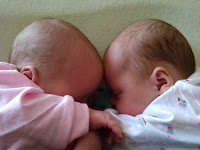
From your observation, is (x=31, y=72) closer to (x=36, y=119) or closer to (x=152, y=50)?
(x=36, y=119)

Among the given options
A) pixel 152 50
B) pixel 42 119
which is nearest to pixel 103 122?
pixel 42 119

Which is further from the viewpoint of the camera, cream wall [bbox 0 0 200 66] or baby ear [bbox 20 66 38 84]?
cream wall [bbox 0 0 200 66]

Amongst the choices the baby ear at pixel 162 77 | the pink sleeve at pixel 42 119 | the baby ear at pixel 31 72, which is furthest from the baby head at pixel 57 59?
the baby ear at pixel 162 77

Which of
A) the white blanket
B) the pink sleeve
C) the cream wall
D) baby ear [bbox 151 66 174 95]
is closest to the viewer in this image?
the pink sleeve

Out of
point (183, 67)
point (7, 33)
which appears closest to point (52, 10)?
point (7, 33)

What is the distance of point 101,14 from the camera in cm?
122

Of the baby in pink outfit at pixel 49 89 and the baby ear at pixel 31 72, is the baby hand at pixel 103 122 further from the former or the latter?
the baby ear at pixel 31 72

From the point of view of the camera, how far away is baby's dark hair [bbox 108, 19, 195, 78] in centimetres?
81

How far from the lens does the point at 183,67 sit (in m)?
0.83

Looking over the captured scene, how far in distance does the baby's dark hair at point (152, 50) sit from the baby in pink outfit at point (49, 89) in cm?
14

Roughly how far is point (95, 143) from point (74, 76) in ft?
0.84

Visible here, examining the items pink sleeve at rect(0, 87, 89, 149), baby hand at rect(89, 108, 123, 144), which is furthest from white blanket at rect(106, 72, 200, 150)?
pink sleeve at rect(0, 87, 89, 149)

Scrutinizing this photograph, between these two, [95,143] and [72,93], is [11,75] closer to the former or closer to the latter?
[72,93]

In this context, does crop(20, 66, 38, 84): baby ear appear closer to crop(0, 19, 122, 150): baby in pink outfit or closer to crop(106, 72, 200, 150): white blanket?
crop(0, 19, 122, 150): baby in pink outfit
